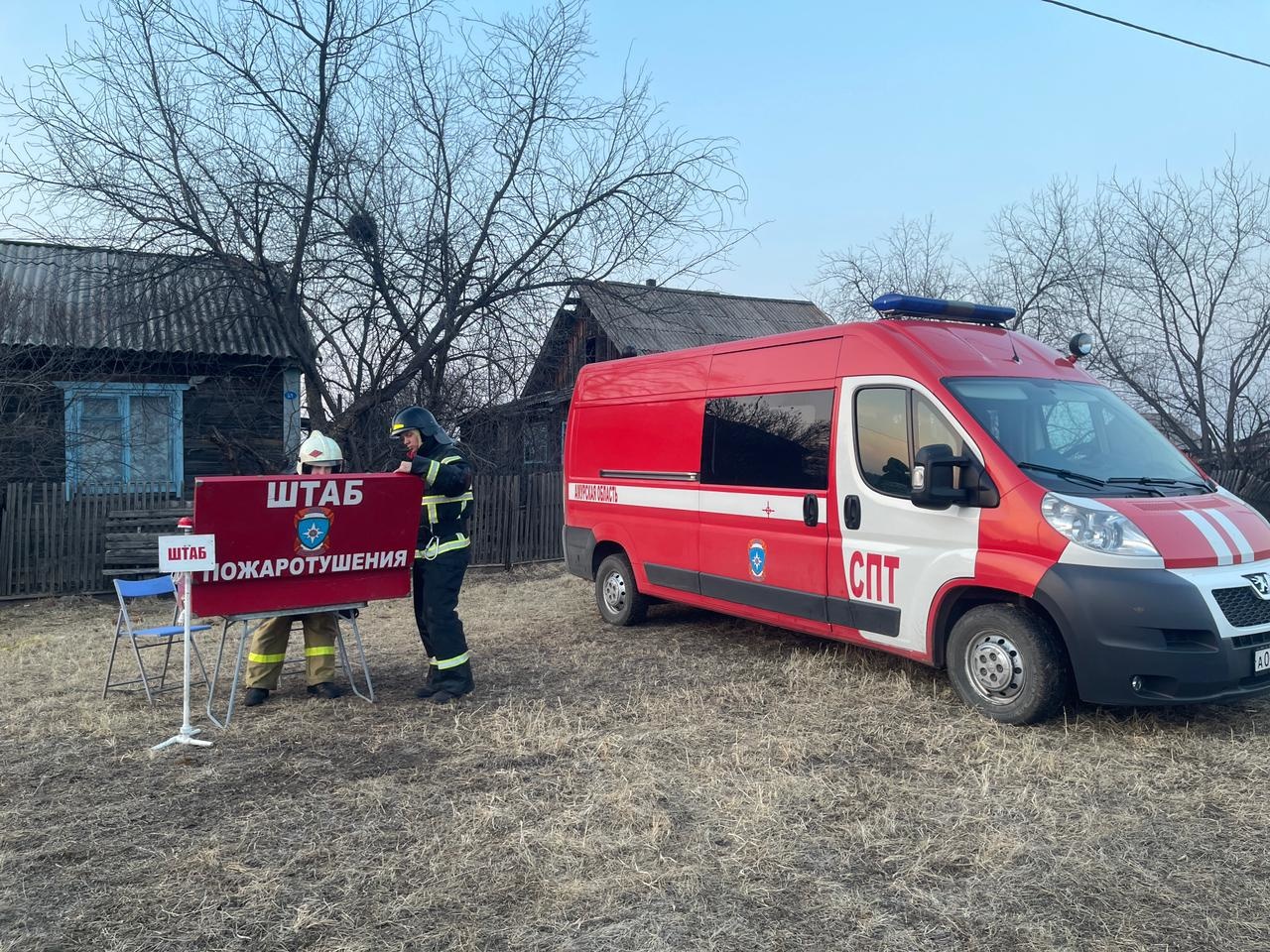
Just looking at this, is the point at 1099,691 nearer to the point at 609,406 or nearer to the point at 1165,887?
the point at 1165,887

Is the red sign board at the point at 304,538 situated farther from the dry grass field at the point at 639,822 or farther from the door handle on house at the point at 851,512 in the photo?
the door handle on house at the point at 851,512

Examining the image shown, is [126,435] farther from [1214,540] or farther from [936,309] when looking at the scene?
[1214,540]

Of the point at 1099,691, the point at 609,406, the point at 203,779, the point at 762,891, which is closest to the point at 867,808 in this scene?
the point at 762,891

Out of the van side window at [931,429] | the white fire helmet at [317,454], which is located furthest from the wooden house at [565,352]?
the van side window at [931,429]

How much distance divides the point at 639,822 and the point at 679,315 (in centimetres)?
1249

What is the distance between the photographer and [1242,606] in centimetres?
488

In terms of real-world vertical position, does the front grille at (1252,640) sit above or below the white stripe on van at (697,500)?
below

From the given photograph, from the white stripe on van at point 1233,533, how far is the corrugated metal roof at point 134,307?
1067 cm

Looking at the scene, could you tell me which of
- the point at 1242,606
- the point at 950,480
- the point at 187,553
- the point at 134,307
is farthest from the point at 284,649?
the point at 134,307

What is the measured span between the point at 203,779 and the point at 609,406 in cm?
503

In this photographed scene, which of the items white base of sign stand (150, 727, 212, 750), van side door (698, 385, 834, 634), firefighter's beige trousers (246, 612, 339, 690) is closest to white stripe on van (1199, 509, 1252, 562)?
van side door (698, 385, 834, 634)

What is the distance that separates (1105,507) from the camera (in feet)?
16.3

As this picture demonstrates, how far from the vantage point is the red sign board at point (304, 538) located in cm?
550

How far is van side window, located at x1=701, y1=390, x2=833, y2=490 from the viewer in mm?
6441
